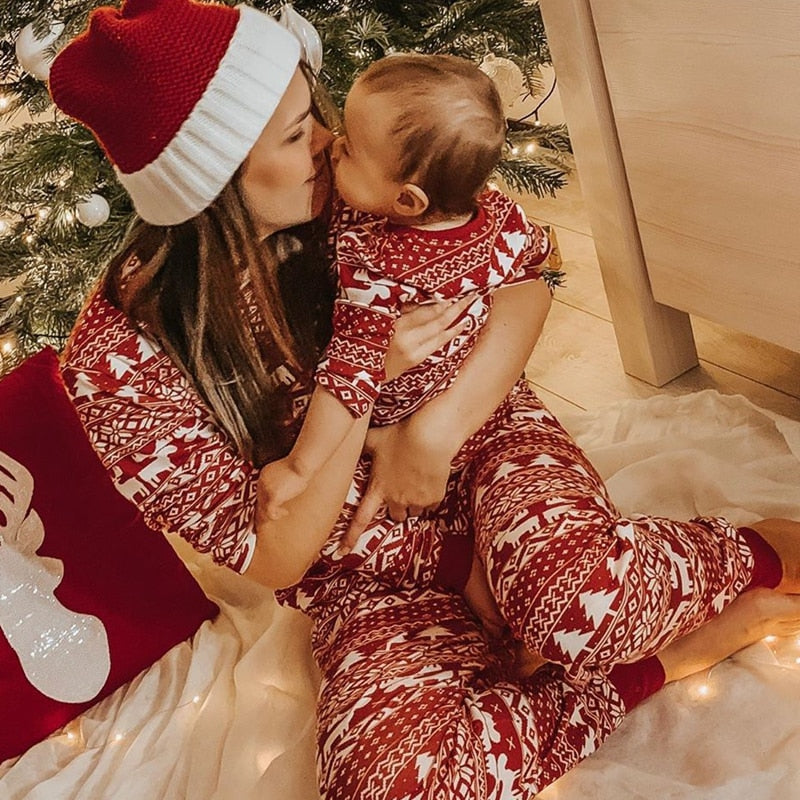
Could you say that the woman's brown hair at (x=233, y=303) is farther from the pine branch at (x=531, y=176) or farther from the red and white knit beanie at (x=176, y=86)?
the pine branch at (x=531, y=176)

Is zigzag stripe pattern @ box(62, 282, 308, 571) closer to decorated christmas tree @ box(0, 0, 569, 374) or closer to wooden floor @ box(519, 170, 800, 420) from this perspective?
decorated christmas tree @ box(0, 0, 569, 374)

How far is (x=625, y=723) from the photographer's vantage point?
1.06 metres

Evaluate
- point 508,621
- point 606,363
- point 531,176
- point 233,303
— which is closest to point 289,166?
point 233,303

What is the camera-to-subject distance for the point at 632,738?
1.04 m

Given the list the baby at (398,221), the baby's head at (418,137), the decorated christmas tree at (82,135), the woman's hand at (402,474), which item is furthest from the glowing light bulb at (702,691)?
the decorated christmas tree at (82,135)

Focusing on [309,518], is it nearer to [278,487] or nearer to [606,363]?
[278,487]

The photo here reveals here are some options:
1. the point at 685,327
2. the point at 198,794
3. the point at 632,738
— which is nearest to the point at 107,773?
the point at 198,794

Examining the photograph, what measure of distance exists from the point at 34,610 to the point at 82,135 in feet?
2.15

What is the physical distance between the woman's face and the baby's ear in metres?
0.10

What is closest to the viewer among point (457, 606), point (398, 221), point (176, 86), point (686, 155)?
point (176, 86)

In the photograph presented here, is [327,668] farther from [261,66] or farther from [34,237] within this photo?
[34,237]

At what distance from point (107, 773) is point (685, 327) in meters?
1.03

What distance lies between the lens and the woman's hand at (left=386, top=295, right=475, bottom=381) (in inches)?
39.7

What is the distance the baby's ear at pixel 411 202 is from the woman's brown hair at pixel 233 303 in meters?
0.13
